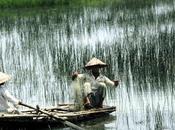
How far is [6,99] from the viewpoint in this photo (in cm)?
1073

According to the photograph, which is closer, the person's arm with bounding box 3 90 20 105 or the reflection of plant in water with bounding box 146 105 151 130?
the person's arm with bounding box 3 90 20 105

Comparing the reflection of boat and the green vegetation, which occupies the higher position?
the green vegetation

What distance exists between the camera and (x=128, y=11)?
27906mm

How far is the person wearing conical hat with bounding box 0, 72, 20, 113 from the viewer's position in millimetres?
10578

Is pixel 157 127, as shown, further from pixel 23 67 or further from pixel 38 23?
pixel 38 23

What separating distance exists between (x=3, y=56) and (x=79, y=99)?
765 centimetres

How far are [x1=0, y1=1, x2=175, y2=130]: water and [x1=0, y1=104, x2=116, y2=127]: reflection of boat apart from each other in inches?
8.6

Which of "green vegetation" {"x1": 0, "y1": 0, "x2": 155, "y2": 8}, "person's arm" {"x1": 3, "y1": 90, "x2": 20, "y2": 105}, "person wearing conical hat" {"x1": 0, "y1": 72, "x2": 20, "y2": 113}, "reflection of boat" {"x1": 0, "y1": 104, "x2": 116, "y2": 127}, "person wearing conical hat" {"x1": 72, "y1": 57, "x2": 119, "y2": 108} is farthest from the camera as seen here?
"green vegetation" {"x1": 0, "y1": 0, "x2": 155, "y2": 8}

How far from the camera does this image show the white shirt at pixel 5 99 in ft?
34.6

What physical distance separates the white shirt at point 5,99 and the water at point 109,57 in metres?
1.80

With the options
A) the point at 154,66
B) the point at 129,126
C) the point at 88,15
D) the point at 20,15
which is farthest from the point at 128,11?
the point at 129,126

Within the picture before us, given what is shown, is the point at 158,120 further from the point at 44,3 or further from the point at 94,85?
the point at 44,3

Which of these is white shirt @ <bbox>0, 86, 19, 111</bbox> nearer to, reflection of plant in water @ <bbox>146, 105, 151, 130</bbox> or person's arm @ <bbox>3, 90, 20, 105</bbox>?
person's arm @ <bbox>3, 90, 20, 105</bbox>

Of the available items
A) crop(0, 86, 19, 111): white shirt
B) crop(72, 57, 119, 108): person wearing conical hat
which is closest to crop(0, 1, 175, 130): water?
crop(72, 57, 119, 108): person wearing conical hat
